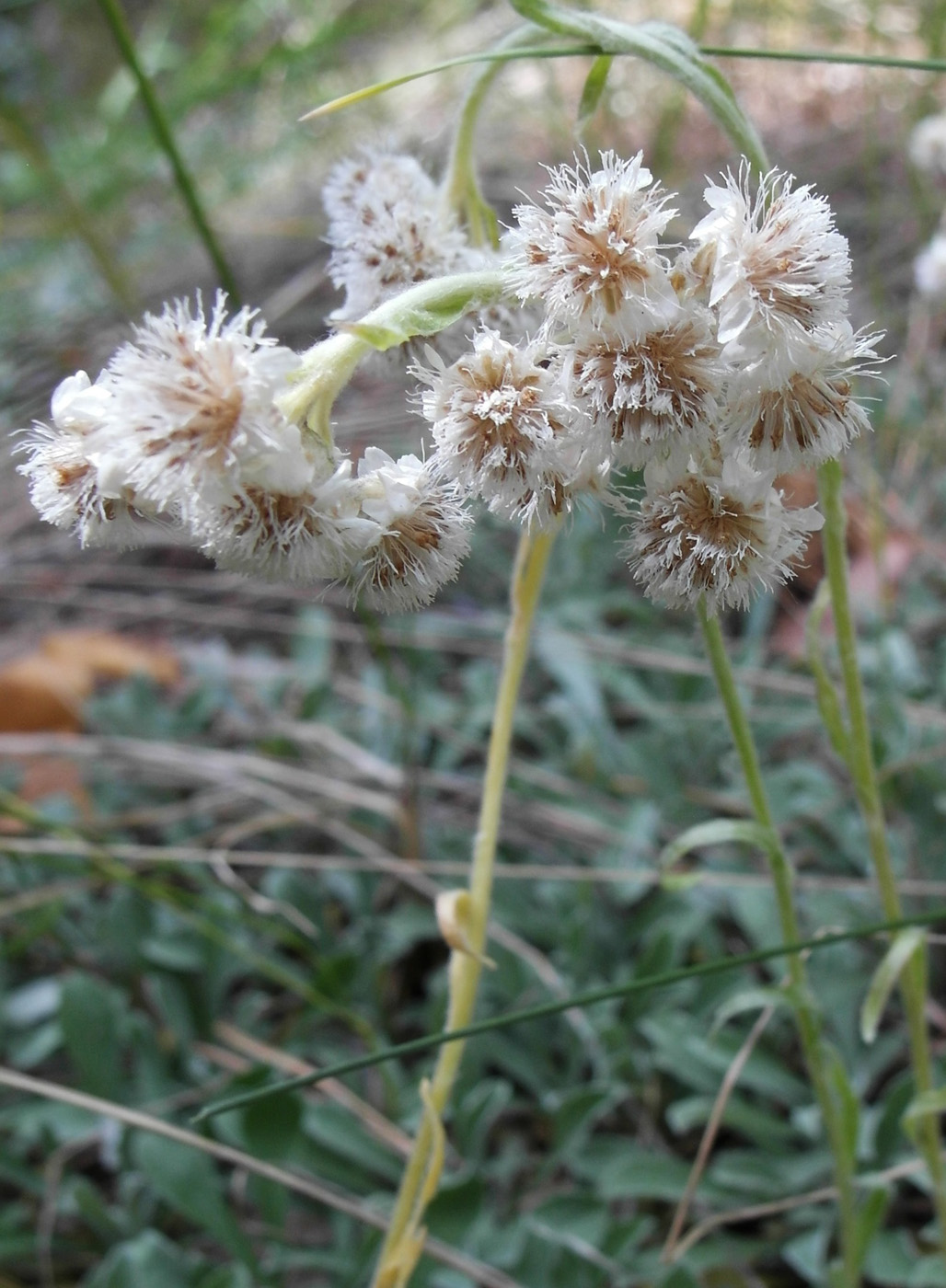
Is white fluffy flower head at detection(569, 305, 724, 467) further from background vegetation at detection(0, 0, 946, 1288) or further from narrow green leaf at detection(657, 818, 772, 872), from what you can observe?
narrow green leaf at detection(657, 818, 772, 872)

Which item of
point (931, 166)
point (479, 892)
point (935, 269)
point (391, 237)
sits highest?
point (931, 166)

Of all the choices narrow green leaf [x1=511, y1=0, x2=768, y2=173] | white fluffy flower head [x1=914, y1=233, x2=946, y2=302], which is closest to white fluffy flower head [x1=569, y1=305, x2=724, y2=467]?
narrow green leaf [x1=511, y1=0, x2=768, y2=173]

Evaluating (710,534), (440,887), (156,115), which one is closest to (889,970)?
(710,534)

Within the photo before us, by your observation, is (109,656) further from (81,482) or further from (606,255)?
(606,255)

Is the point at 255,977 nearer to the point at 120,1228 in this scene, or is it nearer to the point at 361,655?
the point at 120,1228

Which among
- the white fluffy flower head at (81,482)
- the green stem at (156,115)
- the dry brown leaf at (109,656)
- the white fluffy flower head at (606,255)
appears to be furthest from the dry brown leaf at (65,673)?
the white fluffy flower head at (606,255)

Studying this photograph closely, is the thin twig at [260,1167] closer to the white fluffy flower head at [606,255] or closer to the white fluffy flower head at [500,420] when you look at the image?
the white fluffy flower head at [500,420]
